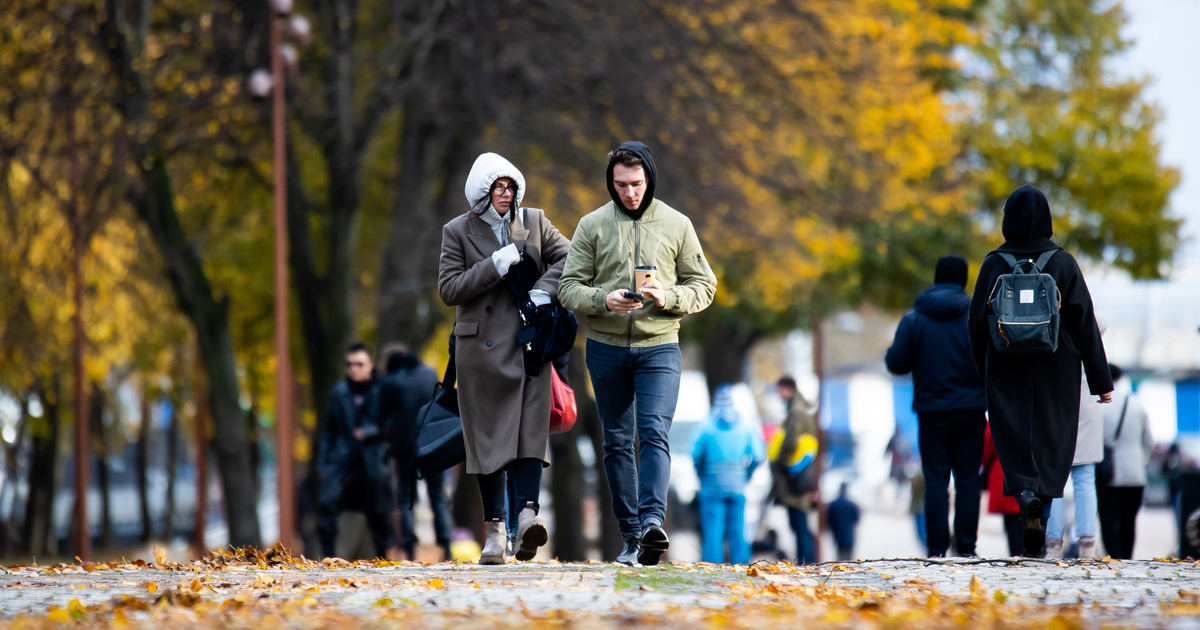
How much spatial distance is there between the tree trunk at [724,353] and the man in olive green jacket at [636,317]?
2203cm

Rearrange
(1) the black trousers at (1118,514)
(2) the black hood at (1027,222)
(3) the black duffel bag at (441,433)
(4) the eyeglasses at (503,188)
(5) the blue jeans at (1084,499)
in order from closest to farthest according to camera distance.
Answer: (4) the eyeglasses at (503,188) < (3) the black duffel bag at (441,433) < (2) the black hood at (1027,222) < (5) the blue jeans at (1084,499) < (1) the black trousers at (1118,514)

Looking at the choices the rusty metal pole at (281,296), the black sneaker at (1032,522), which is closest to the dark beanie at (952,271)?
the black sneaker at (1032,522)

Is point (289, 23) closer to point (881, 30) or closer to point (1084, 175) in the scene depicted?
point (881, 30)

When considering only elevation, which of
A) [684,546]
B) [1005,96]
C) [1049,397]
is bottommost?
[684,546]

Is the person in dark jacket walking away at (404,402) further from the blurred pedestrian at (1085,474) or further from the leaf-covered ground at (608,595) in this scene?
the blurred pedestrian at (1085,474)

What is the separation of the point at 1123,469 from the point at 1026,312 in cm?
339

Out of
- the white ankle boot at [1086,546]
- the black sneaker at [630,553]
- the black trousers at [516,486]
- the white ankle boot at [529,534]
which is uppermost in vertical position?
the black trousers at [516,486]

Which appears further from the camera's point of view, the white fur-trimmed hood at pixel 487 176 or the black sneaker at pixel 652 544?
the white fur-trimmed hood at pixel 487 176

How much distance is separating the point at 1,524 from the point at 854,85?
1951 centimetres

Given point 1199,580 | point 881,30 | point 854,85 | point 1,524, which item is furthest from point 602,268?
point 1,524

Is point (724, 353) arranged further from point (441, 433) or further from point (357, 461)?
point (441, 433)

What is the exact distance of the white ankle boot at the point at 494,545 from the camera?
6.86 m

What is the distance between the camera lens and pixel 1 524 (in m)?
27.9

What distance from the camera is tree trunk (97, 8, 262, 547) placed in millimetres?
15688
